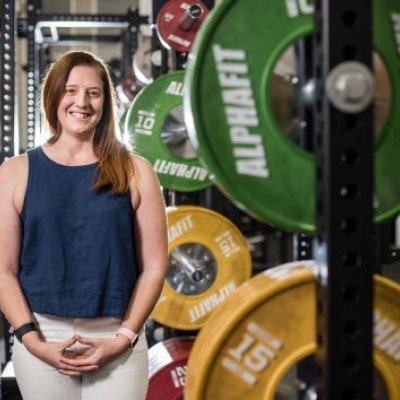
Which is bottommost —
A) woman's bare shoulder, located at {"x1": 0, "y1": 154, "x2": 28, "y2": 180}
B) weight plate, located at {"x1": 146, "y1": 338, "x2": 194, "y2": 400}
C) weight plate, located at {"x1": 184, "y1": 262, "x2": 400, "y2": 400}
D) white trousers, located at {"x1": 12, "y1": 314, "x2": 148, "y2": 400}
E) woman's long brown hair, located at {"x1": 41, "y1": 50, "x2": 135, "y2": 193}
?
weight plate, located at {"x1": 146, "y1": 338, "x2": 194, "y2": 400}

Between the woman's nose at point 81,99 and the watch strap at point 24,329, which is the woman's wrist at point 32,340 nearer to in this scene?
the watch strap at point 24,329

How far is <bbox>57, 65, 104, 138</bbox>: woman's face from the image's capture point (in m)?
1.69

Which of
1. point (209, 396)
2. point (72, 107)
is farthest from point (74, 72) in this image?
point (209, 396)

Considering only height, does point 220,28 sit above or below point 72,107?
above

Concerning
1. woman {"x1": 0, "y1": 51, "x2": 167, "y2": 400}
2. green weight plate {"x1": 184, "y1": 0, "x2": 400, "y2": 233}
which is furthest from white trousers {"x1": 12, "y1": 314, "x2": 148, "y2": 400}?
green weight plate {"x1": 184, "y1": 0, "x2": 400, "y2": 233}

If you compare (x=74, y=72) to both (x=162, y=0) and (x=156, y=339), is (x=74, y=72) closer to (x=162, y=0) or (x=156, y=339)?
(x=162, y=0)

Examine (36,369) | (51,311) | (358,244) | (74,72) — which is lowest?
(36,369)

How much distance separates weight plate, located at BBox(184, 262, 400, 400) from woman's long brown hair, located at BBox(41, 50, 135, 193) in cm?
66

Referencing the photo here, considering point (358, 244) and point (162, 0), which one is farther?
point (162, 0)

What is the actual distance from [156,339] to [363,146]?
280cm

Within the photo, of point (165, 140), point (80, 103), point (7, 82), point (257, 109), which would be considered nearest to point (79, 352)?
point (80, 103)

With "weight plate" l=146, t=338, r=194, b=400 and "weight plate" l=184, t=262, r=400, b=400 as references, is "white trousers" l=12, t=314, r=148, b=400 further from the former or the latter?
"weight plate" l=146, t=338, r=194, b=400

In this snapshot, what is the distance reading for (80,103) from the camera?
5.50 feet

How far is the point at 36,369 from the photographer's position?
5.46ft
